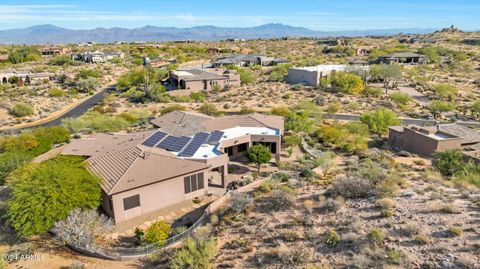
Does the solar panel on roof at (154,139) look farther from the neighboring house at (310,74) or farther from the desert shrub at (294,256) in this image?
the neighboring house at (310,74)

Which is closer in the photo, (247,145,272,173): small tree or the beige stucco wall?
the beige stucco wall

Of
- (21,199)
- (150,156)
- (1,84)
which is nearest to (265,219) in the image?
(150,156)

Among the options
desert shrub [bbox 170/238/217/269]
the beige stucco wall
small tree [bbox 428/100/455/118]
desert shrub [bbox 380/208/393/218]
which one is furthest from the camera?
small tree [bbox 428/100/455/118]

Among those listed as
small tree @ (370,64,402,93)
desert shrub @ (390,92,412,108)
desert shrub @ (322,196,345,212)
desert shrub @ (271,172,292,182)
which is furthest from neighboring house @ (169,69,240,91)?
desert shrub @ (322,196,345,212)

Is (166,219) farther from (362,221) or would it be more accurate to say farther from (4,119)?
(4,119)

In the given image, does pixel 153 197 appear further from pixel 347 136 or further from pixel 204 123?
pixel 347 136

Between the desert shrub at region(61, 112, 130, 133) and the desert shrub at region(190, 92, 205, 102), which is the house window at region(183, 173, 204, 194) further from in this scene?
the desert shrub at region(190, 92, 205, 102)

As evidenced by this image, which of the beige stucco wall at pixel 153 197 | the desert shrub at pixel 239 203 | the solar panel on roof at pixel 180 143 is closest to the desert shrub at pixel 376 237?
the desert shrub at pixel 239 203
